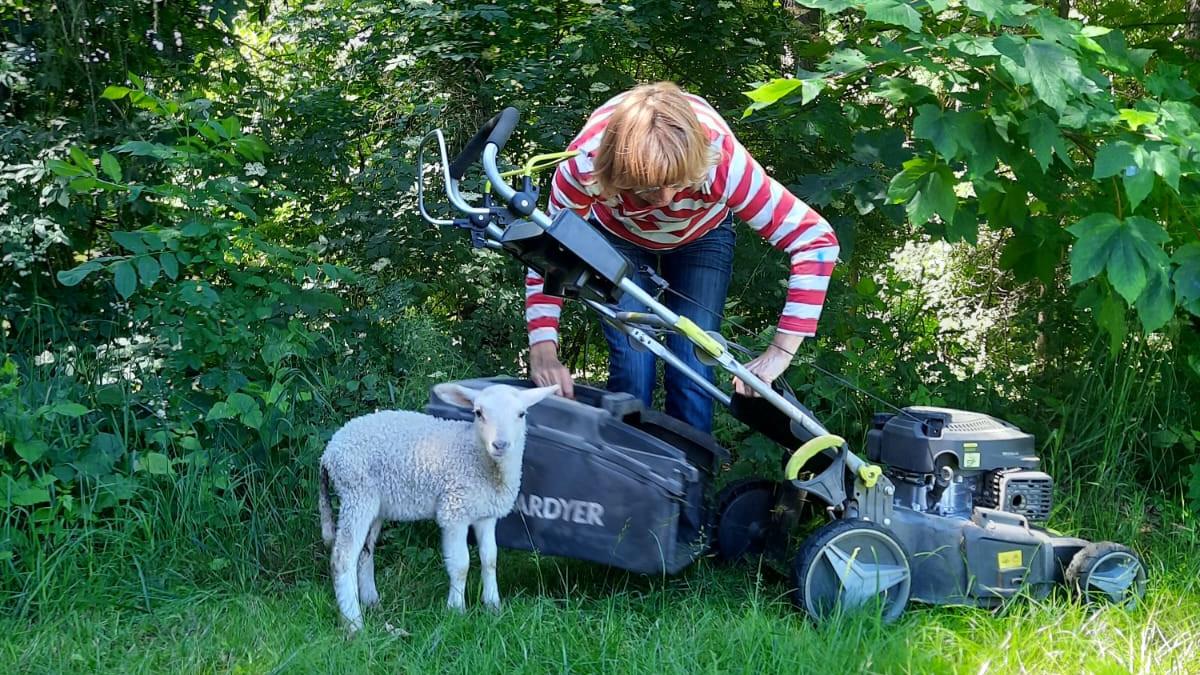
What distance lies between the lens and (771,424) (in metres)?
3.27

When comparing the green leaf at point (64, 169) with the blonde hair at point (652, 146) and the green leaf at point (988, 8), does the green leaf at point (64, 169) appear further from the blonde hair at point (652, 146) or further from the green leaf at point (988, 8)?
the green leaf at point (988, 8)

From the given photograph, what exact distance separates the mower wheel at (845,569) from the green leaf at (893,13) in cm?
137

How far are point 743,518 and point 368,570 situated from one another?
47.6 inches

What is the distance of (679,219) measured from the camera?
327cm

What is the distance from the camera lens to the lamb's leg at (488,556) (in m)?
3.10

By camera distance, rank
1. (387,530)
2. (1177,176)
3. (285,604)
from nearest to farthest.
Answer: (1177,176)
(285,604)
(387,530)

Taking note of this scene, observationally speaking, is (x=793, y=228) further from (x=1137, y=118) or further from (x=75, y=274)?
(x=75, y=274)

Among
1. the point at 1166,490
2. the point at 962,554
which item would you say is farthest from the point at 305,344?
the point at 1166,490

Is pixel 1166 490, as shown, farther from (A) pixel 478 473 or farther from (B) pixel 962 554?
(A) pixel 478 473

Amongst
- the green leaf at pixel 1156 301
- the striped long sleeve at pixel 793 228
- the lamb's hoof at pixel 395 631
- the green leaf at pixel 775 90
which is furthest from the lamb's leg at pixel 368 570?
the green leaf at pixel 1156 301

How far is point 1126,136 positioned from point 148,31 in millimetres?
4070

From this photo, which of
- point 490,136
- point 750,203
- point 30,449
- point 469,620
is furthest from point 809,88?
point 30,449

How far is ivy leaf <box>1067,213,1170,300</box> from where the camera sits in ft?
10.1

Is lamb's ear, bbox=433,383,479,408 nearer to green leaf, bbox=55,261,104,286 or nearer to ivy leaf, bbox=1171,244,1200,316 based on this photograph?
green leaf, bbox=55,261,104,286
